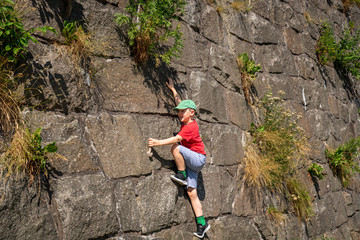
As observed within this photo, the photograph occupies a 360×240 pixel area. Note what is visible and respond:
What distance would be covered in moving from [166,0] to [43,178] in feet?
6.22

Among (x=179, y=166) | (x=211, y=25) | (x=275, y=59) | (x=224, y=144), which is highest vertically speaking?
(x=211, y=25)

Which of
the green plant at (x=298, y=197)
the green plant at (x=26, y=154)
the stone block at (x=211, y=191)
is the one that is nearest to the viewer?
the green plant at (x=26, y=154)

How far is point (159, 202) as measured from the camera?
2.95 meters

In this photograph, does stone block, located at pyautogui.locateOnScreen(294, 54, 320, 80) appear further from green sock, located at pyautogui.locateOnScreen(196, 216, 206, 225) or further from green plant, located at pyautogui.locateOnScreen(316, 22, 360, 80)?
green sock, located at pyautogui.locateOnScreen(196, 216, 206, 225)

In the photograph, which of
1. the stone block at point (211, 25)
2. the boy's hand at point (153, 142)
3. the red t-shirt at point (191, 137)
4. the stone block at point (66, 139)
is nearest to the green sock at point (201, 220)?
the red t-shirt at point (191, 137)

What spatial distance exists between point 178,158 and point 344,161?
12.3 ft

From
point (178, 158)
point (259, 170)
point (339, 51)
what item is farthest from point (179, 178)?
point (339, 51)

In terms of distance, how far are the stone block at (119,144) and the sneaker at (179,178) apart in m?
0.22

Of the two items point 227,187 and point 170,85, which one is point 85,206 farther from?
point 227,187

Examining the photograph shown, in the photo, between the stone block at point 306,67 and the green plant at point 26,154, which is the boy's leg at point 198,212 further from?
the stone block at point 306,67

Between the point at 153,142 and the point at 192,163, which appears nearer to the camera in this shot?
the point at 153,142

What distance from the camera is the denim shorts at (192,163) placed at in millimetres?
3172

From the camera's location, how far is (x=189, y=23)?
3.96m

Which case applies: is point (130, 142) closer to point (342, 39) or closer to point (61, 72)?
point (61, 72)
